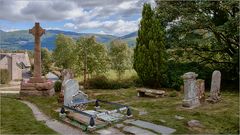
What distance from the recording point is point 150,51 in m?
22.2

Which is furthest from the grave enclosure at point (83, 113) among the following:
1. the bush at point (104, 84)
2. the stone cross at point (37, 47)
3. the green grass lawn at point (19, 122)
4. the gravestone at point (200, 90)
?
the bush at point (104, 84)

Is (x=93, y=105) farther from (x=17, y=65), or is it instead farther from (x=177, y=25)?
(x=17, y=65)

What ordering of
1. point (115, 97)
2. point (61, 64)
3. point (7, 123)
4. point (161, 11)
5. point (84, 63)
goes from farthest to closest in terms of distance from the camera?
point (61, 64)
point (84, 63)
point (161, 11)
point (115, 97)
point (7, 123)

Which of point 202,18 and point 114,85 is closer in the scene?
point 202,18

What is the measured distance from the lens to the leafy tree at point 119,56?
147 feet

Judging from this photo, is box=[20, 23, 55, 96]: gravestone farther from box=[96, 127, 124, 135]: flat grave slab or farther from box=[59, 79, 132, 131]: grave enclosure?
box=[96, 127, 124, 135]: flat grave slab

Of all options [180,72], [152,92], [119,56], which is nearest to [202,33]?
[180,72]

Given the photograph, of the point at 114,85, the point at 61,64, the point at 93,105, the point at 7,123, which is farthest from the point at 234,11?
the point at 61,64

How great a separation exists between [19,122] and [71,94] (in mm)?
2803

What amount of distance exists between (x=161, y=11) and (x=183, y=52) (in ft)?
12.2

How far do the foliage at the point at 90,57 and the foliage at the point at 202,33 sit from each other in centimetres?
1687

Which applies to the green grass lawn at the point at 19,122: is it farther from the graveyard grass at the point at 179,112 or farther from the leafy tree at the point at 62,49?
the leafy tree at the point at 62,49

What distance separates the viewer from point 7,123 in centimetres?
1116

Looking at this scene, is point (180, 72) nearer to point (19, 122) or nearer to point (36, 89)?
point (36, 89)
